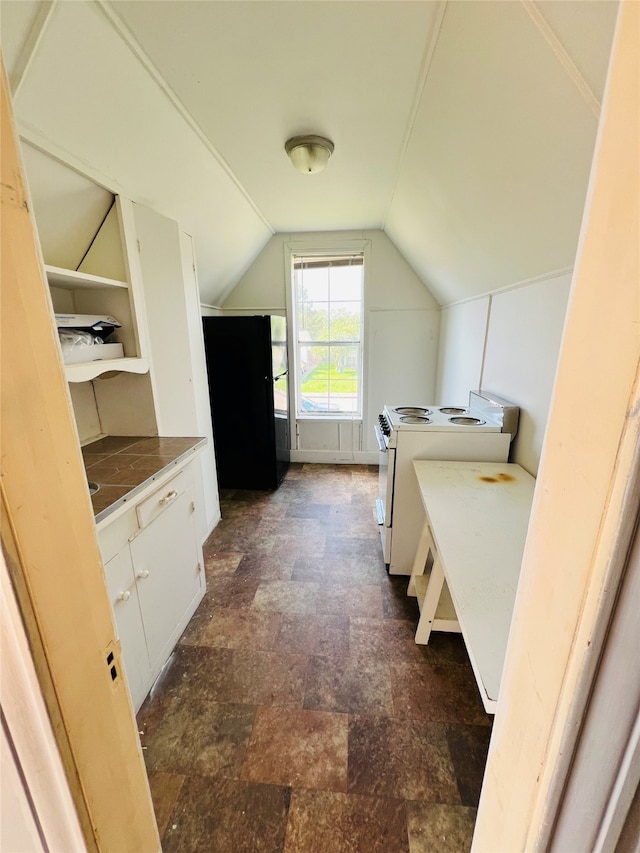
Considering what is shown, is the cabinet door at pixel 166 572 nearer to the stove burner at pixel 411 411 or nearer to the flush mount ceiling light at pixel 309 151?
the stove burner at pixel 411 411

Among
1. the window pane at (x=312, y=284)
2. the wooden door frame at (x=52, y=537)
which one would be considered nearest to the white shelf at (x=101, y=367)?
the wooden door frame at (x=52, y=537)

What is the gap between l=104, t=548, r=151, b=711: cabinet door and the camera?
1266 mm

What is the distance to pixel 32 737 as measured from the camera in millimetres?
473

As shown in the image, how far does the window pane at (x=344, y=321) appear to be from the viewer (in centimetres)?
377

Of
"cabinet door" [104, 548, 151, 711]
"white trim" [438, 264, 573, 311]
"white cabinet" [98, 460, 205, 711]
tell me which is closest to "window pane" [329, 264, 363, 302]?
"white trim" [438, 264, 573, 311]

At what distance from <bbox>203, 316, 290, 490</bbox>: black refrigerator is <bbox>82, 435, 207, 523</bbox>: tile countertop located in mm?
1213

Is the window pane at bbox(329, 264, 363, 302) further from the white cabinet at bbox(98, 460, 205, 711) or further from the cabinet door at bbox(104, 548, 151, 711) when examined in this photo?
the cabinet door at bbox(104, 548, 151, 711)

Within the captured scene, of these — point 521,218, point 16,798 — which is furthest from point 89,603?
point 521,218

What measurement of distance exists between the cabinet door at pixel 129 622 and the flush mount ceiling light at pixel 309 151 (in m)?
2.12

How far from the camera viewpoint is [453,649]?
5.56 feet

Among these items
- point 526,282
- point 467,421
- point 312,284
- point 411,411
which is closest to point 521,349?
point 526,282

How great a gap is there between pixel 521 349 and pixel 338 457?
2492mm

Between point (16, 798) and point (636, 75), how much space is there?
44.8 inches

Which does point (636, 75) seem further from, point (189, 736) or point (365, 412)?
point (365, 412)
